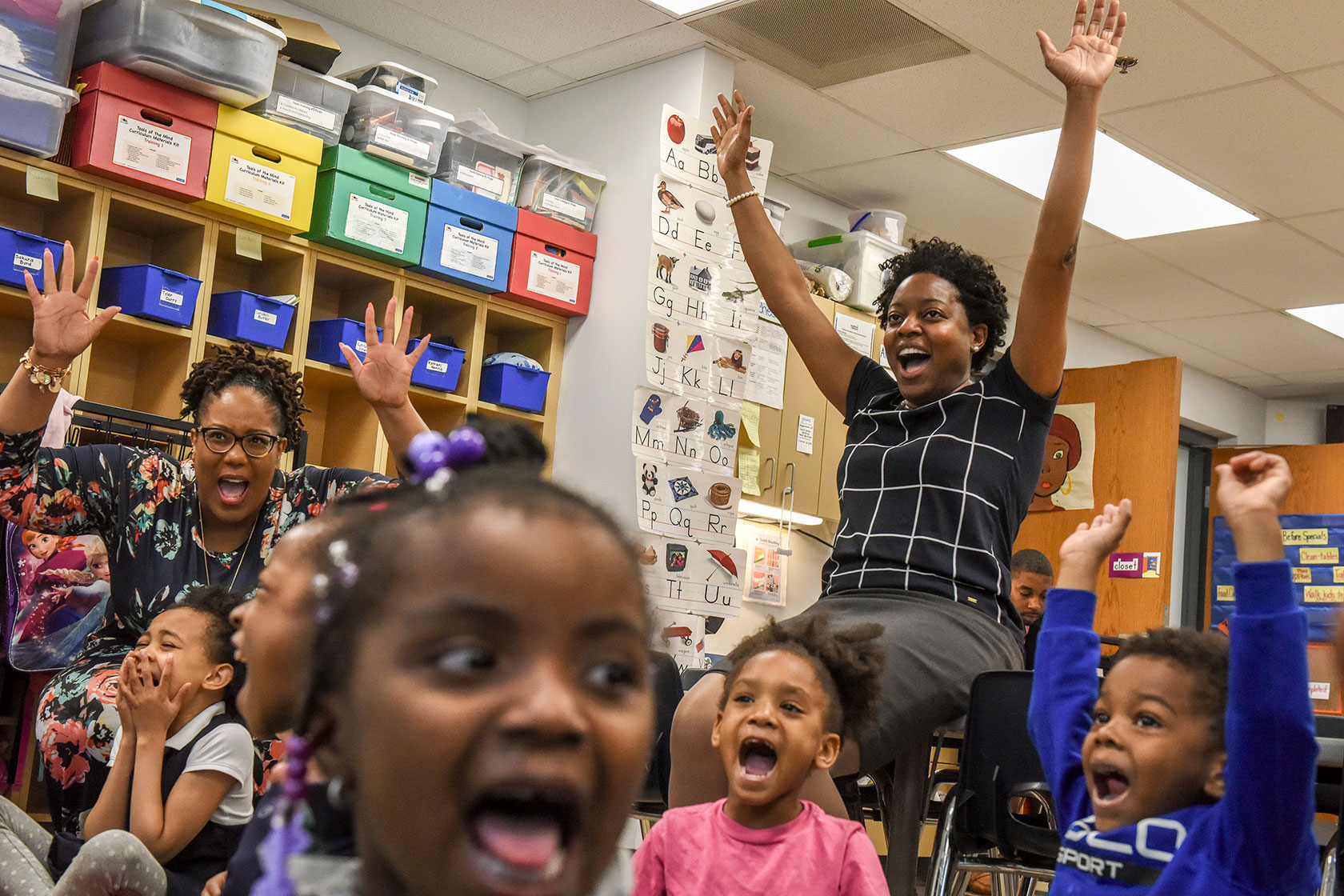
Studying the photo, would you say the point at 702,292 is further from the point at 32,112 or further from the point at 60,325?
the point at 60,325

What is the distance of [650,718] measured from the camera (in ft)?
2.30

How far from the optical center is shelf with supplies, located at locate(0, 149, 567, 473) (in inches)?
141

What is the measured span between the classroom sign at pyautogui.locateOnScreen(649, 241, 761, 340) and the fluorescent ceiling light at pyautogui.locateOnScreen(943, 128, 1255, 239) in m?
1.20

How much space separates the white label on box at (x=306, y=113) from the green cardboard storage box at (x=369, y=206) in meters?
0.08

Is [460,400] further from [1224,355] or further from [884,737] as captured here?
[1224,355]

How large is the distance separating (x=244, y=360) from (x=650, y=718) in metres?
1.88

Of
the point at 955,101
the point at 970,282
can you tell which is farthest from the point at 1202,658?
the point at 955,101

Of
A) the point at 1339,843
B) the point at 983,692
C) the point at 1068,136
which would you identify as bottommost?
the point at 1339,843

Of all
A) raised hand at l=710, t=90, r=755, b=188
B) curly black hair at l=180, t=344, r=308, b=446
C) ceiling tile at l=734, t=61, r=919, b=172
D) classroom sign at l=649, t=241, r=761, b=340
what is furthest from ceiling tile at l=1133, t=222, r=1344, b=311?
curly black hair at l=180, t=344, r=308, b=446

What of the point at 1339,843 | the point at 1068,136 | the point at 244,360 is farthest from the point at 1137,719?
the point at 244,360

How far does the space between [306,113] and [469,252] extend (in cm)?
69

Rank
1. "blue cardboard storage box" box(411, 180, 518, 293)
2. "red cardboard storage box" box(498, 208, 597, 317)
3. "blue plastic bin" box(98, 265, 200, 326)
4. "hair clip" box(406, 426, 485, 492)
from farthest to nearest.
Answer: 1. "red cardboard storage box" box(498, 208, 597, 317)
2. "blue cardboard storage box" box(411, 180, 518, 293)
3. "blue plastic bin" box(98, 265, 200, 326)
4. "hair clip" box(406, 426, 485, 492)

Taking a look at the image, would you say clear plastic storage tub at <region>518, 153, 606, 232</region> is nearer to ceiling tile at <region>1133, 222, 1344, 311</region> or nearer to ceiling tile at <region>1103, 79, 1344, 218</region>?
ceiling tile at <region>1103, 79, 1344, 218</region>

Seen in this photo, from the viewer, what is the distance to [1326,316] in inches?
257
